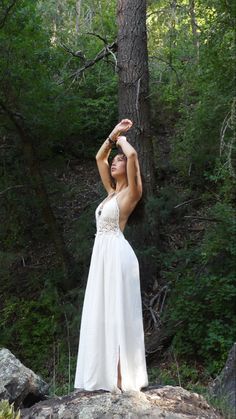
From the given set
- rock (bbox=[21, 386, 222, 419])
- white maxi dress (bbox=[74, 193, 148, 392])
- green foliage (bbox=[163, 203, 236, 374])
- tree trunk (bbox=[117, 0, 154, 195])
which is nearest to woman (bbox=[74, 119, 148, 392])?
white maxi dress (bbox=[74, 193, 148, 392])

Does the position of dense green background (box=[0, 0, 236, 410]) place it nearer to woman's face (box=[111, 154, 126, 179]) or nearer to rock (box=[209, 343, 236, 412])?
rock (box=[209, 343, 236, 412])

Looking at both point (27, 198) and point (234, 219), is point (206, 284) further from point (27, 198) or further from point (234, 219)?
point (27, 198)

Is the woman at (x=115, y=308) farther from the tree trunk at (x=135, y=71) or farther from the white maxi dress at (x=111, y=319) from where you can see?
the tree trunk at (x=135, y=71)

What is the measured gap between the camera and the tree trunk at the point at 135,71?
9.68 m

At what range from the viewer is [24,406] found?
5.59 m

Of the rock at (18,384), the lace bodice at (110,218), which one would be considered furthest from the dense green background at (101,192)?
the lace bodice at (110,218)

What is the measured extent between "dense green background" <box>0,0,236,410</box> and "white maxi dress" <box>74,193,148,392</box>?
6.09 ft

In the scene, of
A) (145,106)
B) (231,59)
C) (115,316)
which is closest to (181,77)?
(145,106)

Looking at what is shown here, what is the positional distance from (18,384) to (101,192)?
550cm

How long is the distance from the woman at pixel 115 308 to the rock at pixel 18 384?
0.60 meters

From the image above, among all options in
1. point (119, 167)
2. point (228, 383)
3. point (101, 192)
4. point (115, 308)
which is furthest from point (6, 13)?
point (228, 383)

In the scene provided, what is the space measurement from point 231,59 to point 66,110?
3312 millimetres

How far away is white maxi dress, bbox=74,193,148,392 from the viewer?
5035mm

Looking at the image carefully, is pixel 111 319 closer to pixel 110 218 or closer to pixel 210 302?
pixel 110 218
